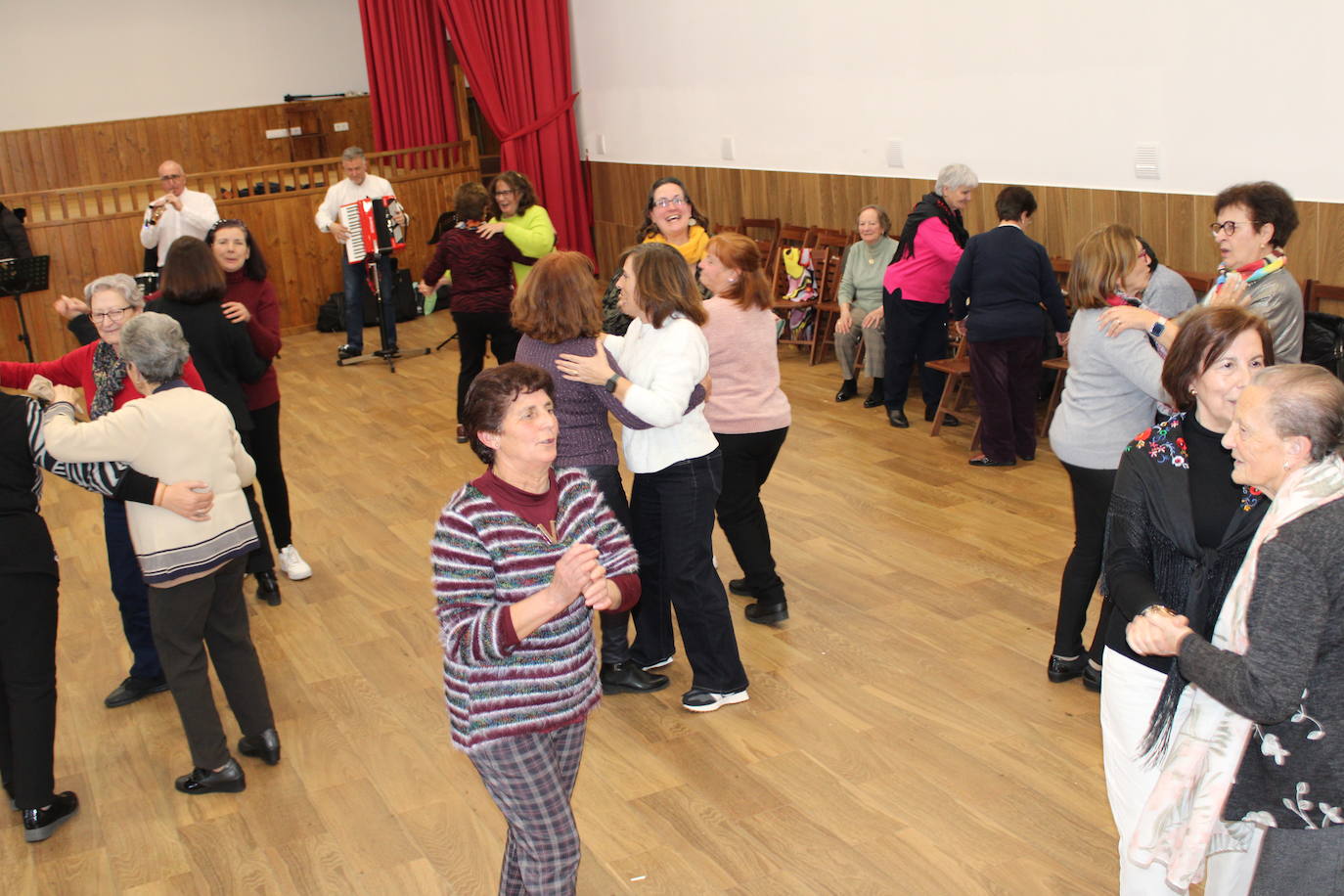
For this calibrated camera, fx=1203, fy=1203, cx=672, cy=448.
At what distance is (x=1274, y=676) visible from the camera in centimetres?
186

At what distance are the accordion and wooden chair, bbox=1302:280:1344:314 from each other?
6.55 meters

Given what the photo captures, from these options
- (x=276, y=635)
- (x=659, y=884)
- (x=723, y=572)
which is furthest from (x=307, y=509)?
(x=659, y=884)

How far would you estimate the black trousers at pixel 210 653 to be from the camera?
3.43 m

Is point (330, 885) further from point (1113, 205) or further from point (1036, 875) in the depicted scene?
point (1113, 205)

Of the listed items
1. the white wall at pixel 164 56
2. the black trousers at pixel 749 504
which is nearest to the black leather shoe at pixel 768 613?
the black trousers at pixel 749 504

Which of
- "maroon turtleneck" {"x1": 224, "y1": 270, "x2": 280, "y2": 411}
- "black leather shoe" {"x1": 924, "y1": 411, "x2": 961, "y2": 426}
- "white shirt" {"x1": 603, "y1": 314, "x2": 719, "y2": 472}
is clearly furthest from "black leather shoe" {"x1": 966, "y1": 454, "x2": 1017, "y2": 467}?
"maroon turtleneck" {"x1": 224, "y1": 270, "x2": 280, "y2": 411}

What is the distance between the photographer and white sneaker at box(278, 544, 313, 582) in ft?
17.1

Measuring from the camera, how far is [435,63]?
1273cm

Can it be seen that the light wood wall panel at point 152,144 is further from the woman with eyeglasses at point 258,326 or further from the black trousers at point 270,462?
the black trousers at point 270,462

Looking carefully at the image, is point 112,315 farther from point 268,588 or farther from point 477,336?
point 477,336

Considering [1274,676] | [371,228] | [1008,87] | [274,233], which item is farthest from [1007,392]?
[274,233]

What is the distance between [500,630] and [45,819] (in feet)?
6.87

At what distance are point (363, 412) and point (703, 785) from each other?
5.22m

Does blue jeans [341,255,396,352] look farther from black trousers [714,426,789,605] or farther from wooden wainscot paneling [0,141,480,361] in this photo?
black trousers [714,426,789,605]
